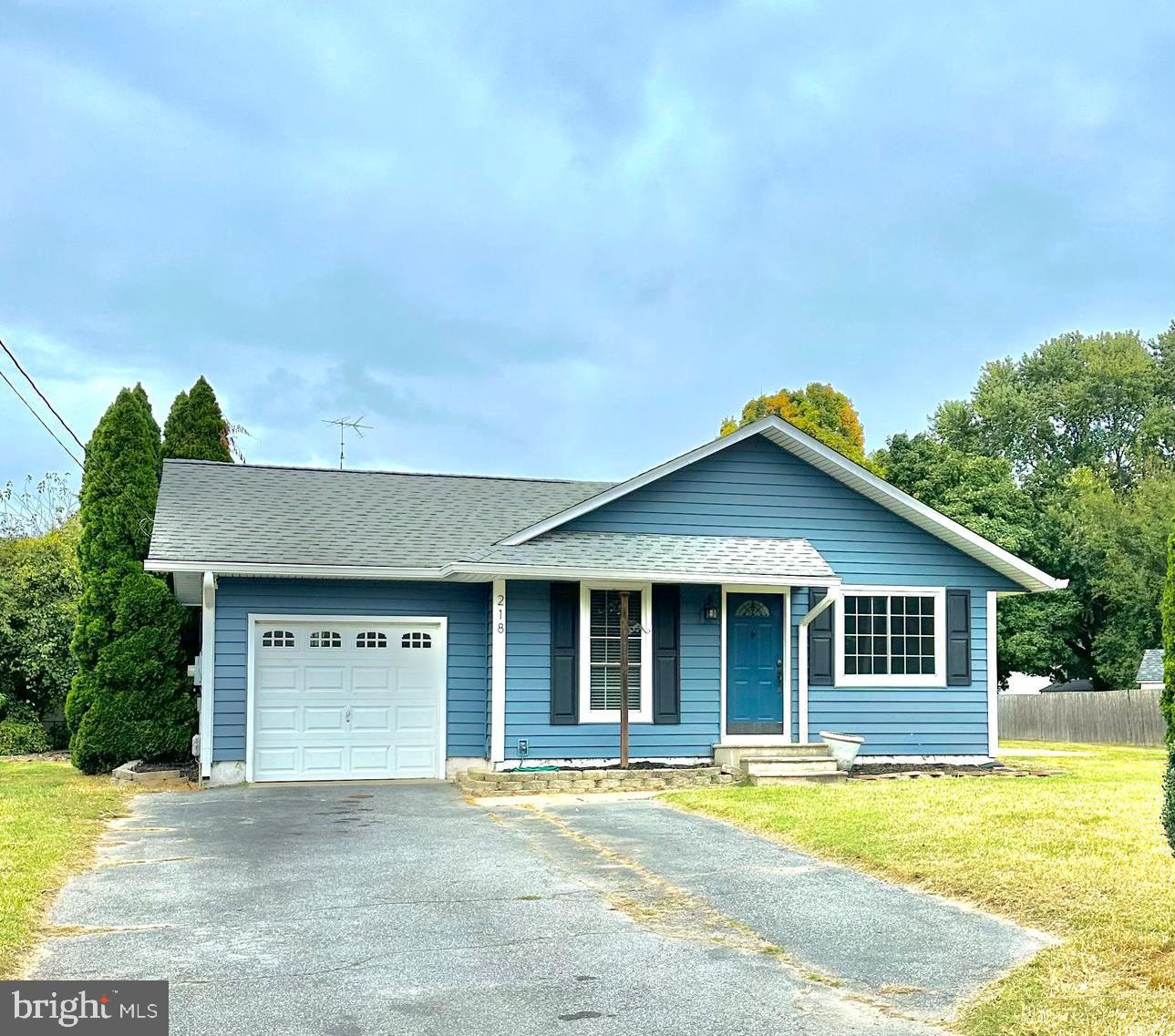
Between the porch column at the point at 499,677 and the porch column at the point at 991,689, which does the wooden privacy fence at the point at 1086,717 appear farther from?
the porch column at the point at 499,677

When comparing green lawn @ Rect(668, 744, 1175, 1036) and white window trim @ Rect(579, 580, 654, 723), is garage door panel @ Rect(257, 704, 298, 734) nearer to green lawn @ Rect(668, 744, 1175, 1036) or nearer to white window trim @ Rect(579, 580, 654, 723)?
white window trim @ Rect(579, 580, 654, 723)

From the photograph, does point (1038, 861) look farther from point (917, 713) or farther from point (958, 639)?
point (958, 639)

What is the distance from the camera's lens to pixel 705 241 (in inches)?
1121

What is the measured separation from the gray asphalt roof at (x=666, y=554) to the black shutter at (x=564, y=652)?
564 millimetres

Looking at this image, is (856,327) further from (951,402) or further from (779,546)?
(779,546)

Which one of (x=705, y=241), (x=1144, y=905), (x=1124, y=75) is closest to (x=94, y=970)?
(x=1144, y=905)

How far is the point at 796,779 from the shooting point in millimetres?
14805

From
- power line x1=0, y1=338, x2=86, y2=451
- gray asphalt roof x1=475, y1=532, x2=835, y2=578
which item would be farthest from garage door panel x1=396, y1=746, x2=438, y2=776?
power line x1=0, y1=338, x2=86, y2=451

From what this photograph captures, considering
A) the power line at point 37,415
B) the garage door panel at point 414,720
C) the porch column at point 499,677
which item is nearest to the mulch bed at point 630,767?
the porch column at point 499,677

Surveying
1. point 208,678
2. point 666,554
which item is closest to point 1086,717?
point 666,554

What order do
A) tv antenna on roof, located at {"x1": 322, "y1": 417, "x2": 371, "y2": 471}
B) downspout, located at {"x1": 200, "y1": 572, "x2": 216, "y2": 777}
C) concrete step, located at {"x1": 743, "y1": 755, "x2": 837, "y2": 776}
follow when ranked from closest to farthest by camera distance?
concrete step, located at {"x1": 743, "y1": 755, "x2": 837, "y2": 776} → downspout, located at {"x1": 200, "y1": 572, "x2": 216, "y2": 777} → tv antenna on roof, located at {"x1": 322, "y1": 417, "x2": 371, "y2": 471}

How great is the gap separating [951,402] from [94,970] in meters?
49.1

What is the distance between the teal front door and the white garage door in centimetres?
387

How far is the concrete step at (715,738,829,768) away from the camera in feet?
50.3
